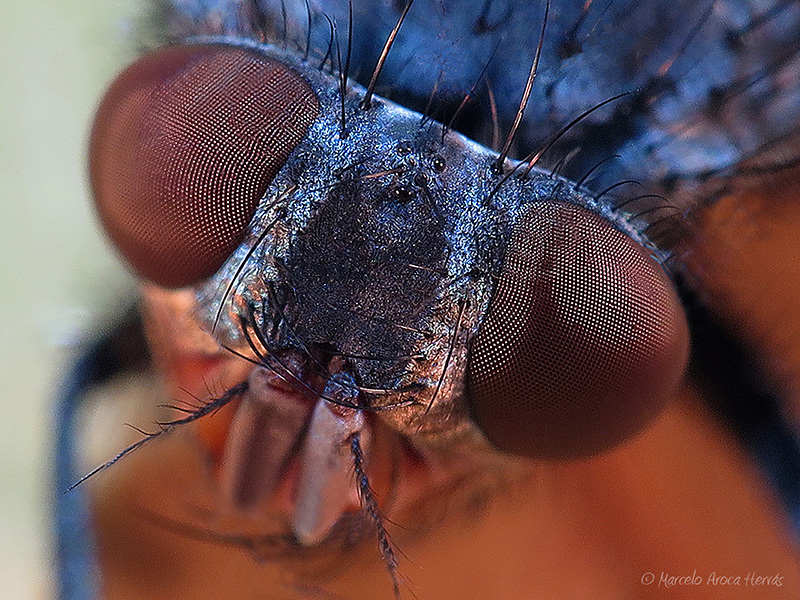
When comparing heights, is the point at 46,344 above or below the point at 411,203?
below

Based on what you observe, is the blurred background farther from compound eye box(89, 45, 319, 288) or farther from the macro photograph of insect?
compound eye box(89, 45, 319, 288)

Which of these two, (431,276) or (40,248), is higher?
(431,276)

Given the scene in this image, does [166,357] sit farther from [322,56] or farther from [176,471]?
[322,56]

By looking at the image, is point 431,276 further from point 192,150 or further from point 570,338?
point 192,150

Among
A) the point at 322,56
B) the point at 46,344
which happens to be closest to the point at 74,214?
the point at 46,344

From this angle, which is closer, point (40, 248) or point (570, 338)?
point (570, 338)

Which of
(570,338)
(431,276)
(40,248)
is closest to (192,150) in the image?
(431,276)
